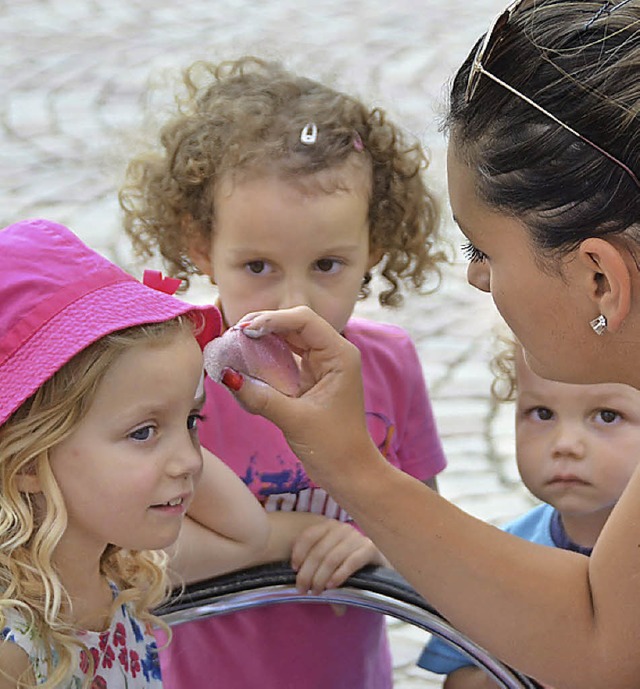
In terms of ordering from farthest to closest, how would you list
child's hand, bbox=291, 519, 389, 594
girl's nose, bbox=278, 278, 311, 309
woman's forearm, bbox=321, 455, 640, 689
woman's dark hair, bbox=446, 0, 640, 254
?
girl's nose, bbox=278, 278, 311, 309, child's hand, bbox=291, 519, 389, 594, woman's forearm, bbox=321, 455, 640, 689, woman's dark hair, bbox=446, 0, 640, 254

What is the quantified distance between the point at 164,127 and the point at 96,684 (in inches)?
46.9

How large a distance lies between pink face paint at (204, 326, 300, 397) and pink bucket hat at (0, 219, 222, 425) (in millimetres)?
85

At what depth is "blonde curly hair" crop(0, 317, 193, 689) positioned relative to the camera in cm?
160

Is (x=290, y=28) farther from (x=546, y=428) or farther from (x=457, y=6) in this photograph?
(x=546, y=428)

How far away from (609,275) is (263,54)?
1318mm

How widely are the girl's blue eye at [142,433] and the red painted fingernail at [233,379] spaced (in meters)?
0.12

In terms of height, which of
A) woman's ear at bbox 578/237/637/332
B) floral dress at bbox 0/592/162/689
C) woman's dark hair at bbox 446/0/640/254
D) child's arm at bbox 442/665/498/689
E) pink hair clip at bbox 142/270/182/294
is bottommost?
child's arm at bbox 442/665/498/689

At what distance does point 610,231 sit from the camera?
1.56m

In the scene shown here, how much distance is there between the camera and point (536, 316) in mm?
1661

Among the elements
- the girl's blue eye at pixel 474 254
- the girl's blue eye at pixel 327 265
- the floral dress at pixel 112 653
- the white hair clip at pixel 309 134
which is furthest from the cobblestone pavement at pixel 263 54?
the floral dress at pixel 112 653

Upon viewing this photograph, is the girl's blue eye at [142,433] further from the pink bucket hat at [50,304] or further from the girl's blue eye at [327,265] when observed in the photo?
the girl's blue eye at [327,265]

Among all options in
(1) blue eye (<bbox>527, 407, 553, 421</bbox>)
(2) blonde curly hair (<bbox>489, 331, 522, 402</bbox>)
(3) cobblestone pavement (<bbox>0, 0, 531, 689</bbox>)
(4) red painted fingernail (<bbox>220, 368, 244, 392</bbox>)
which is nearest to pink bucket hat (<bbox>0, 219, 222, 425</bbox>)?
(4) red painted fingernail (<bbox>220, 368, 244, 392</bbox>)

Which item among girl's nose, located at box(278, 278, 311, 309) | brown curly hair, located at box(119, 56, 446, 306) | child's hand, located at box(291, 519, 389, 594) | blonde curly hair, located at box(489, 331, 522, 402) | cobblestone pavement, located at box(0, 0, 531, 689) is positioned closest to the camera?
child's hand, located at box(291, 519, 389, 594)

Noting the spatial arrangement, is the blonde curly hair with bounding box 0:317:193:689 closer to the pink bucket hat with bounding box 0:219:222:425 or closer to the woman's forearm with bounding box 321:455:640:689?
the pink bucket hat with bounding box 0:219:222:425
